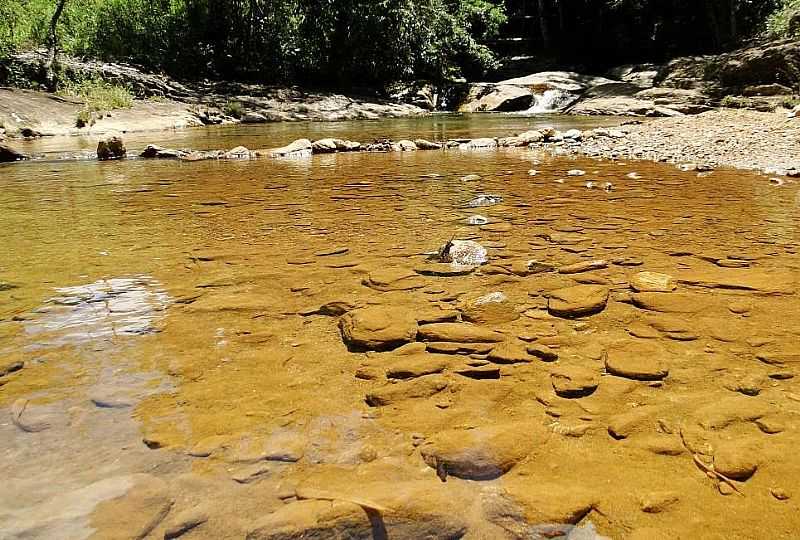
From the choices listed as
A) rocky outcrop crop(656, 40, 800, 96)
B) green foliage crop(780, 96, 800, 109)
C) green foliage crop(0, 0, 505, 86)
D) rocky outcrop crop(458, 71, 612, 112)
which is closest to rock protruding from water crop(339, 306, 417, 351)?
green foliage crop(780, 96, 800, 109)

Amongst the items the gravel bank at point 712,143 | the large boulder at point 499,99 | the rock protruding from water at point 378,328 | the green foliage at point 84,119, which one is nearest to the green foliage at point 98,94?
the green foliage at point 84,119

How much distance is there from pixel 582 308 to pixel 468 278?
1.79 feet

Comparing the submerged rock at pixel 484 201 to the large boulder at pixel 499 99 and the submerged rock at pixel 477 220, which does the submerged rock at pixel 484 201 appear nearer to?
the submerged rock at pixel 477 220

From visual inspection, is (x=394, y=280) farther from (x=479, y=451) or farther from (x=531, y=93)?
(x=531, y=93)

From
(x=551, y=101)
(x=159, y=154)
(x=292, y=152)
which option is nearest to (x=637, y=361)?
(x=292, y=152)

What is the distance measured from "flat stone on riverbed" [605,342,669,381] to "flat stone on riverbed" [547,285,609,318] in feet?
0.92

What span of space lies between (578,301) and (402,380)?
85 centimetres

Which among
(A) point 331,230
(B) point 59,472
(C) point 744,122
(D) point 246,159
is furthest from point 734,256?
(C) point 744,122

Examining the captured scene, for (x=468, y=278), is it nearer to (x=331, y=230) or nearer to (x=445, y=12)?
(x=331, y=230)

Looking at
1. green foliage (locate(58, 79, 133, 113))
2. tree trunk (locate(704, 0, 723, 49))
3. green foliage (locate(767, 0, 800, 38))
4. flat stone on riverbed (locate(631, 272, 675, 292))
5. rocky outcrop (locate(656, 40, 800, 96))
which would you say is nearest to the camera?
flat stone on riverbed (locate(631, 272, 675, 292))

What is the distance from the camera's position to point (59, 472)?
119 centimetres

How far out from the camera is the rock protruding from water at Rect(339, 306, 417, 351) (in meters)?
1.80

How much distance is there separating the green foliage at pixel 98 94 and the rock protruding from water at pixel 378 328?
1520cm

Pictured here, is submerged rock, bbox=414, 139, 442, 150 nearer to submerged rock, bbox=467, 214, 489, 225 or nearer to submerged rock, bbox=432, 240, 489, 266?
submerged rock, bbox=467, 214, 489, 225
